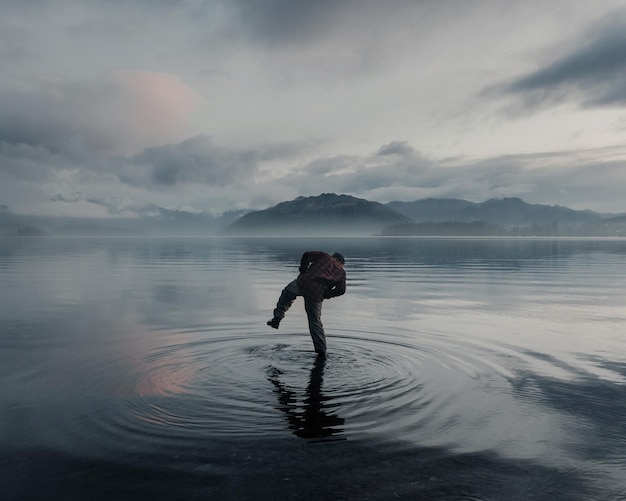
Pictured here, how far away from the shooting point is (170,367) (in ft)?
44.1

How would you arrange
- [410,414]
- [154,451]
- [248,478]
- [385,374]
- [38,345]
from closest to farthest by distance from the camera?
1. [248,478]
2. [154,451]
3. [410,414]
4. [385,374]
5. [38,345]

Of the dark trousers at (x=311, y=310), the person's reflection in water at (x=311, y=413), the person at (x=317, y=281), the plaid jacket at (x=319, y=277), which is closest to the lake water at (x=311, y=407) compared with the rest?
the person's reflection in water at (x=311, y=413)

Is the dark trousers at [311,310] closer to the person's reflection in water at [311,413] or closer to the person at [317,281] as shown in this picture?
the person at [317,281]

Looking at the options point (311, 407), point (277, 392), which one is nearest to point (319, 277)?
point (277, 392)

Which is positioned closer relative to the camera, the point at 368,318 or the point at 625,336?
the point at 625,336

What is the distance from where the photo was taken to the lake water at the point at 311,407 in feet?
23.9

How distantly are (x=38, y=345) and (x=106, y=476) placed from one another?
10.6 meters

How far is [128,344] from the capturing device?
16.4m

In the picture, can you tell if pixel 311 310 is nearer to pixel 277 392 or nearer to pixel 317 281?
pixel 317 281

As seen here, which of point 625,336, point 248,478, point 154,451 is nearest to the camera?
point 248,478

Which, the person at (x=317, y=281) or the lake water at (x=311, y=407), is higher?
the person at (x=317, y=281)

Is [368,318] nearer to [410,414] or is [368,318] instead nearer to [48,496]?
[410,414]

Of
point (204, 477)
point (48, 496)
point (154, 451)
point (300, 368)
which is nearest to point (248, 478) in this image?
point (204, 477)

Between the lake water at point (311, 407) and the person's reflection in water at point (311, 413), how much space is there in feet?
0.17
